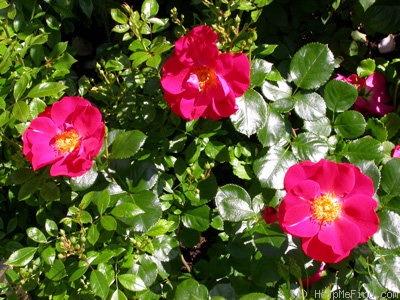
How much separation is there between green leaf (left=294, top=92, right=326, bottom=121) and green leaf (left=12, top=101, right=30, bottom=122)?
0.72m

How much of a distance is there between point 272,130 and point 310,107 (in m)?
0.13

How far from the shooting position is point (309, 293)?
131 centimetres

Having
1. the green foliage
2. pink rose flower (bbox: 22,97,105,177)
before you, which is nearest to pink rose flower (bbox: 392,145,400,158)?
the green foliage

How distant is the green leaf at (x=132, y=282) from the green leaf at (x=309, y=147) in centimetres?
54

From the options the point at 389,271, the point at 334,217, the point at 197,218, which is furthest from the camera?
the point at 197,218

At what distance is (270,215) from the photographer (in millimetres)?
1229

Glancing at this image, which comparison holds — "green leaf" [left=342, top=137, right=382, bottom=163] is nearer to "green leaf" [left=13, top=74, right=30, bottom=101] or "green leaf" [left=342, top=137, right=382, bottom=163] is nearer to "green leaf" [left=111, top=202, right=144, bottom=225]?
"green leaf" [left=111, top=202, right=144, bottom=225]

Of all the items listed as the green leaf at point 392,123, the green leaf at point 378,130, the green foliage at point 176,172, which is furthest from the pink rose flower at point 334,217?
the green leaf at point 392,123

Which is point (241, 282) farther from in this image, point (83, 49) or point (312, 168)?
point (83, 49)

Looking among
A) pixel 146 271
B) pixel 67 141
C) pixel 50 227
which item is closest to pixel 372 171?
pixel 146 271

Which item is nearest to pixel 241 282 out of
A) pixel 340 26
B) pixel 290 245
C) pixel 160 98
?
pixel 290 245

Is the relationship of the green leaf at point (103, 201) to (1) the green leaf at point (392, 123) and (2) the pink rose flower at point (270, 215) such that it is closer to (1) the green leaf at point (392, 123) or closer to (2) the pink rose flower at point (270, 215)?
(2) the pink rose flower at point (270, 215)

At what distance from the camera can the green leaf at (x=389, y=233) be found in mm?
1099

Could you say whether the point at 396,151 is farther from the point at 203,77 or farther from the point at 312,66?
the point at 203,77
